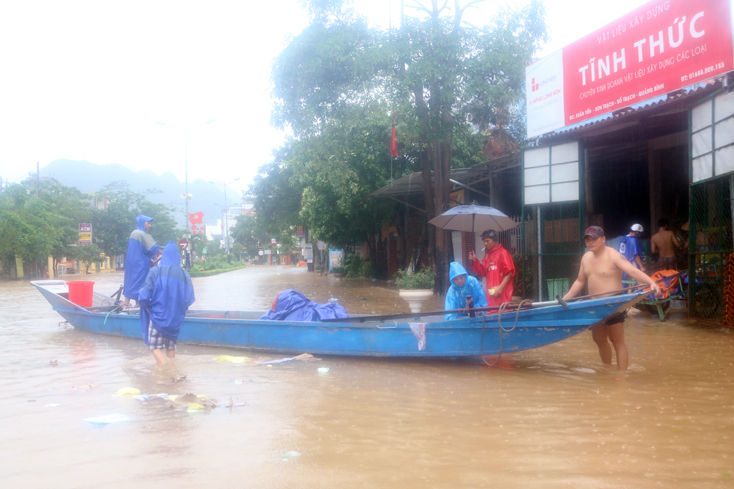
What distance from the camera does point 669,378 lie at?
6.16 m

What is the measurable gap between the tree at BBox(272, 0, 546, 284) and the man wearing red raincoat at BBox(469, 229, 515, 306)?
677cm

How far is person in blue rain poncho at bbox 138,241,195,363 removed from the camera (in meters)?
7.00

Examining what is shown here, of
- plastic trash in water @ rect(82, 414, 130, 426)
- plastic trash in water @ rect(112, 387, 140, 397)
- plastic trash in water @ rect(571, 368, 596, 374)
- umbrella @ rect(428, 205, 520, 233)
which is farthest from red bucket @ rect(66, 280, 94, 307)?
plastic trash in water @ rect(571, 368, 596, 374)

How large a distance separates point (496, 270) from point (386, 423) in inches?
130

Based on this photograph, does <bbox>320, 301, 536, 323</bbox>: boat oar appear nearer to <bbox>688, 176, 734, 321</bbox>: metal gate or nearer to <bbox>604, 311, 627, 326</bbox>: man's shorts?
<bbox>604, 311, 627, 326</bbox>: man's shorts

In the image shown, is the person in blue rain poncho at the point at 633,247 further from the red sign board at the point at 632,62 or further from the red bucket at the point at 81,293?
the red bucket at the point at 81,293

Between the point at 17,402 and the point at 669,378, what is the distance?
21.7 feet

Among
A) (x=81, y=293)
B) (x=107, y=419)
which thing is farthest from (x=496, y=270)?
(x=81, y=293)

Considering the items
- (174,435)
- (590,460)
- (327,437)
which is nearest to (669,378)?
(590,460)

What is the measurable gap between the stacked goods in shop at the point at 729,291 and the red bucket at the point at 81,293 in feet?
36.8

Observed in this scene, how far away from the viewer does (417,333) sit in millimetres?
6898

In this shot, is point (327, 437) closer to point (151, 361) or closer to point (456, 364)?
point (456, 364)

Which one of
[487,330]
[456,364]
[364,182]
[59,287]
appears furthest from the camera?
[364,182]

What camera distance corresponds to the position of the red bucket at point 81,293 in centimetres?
1153
